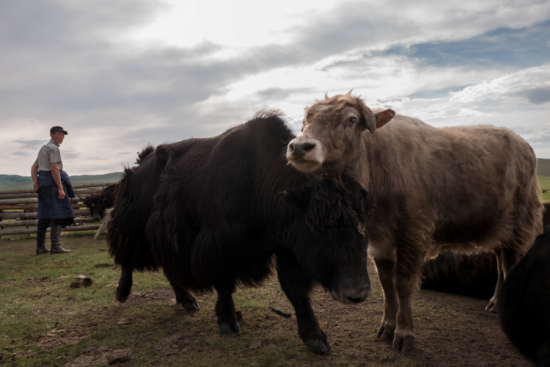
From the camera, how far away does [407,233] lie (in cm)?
335

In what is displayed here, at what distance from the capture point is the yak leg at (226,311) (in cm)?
366

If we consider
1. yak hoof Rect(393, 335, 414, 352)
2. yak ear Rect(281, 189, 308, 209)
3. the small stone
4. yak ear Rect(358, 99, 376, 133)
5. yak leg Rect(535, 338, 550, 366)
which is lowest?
yak hoof Rect(393, 335, 414, 352)

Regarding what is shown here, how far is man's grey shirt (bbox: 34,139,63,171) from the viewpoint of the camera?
804 centimetres

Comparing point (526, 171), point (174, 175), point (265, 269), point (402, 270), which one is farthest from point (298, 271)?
point (526, 171)

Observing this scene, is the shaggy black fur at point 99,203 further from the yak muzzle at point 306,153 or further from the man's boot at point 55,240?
the yak muzzle at point 306,153

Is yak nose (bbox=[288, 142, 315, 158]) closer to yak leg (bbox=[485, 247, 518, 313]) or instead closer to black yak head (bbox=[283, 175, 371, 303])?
black yak head (bbox=[283, 175, 371, 303])

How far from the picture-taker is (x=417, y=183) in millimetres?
3529

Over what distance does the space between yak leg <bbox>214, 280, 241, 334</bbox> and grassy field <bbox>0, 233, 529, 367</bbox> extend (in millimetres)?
87

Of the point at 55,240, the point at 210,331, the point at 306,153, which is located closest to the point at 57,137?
the point at 55,240

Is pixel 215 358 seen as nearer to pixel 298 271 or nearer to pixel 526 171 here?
pixel 298 271

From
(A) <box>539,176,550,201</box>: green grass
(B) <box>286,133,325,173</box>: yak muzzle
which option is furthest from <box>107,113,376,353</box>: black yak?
(A) <box>539,176,550,201</box>: green grass

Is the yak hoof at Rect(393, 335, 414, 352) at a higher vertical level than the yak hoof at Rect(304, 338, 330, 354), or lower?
lower

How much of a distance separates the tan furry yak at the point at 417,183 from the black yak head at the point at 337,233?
22cm

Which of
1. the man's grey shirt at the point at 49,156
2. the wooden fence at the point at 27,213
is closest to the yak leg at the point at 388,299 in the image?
the man's grey shirt at the point at 49,156
